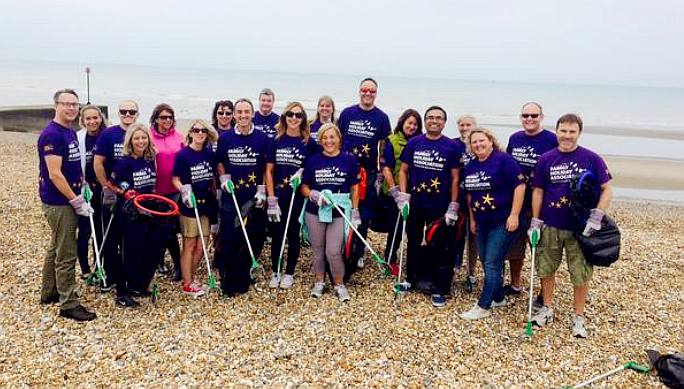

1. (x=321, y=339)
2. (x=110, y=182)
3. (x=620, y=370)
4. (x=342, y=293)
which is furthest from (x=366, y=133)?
(x=620, y=370)

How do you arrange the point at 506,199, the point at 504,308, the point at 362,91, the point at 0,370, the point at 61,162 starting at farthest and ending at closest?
the point at 362,91, the point at 504,308, the point at 506,199, the point at 61,162, the point at 0,370

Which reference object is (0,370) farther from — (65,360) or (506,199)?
(506,199)

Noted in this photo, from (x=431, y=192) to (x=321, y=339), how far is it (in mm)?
1970

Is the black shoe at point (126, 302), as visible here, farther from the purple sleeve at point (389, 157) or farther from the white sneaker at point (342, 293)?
the purple sleeve at point (389, 157)

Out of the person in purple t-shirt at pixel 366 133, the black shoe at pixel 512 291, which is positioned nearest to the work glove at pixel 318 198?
the person in purple t-shirt at pixel 366 133

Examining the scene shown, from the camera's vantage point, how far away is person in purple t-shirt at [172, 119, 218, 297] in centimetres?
531

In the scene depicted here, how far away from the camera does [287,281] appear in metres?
5.96

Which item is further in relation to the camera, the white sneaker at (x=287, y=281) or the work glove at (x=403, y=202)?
the white sneaker at (x=287, y=281)

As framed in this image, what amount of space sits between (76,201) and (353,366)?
2984 mm

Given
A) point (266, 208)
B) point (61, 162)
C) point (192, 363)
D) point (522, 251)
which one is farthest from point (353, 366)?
point (61, 162)

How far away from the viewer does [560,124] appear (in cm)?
468

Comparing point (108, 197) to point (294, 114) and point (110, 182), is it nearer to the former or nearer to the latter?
point (110, 182)

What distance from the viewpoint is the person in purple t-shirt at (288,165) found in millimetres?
5590

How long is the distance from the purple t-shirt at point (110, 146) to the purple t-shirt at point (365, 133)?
2.60 metres
